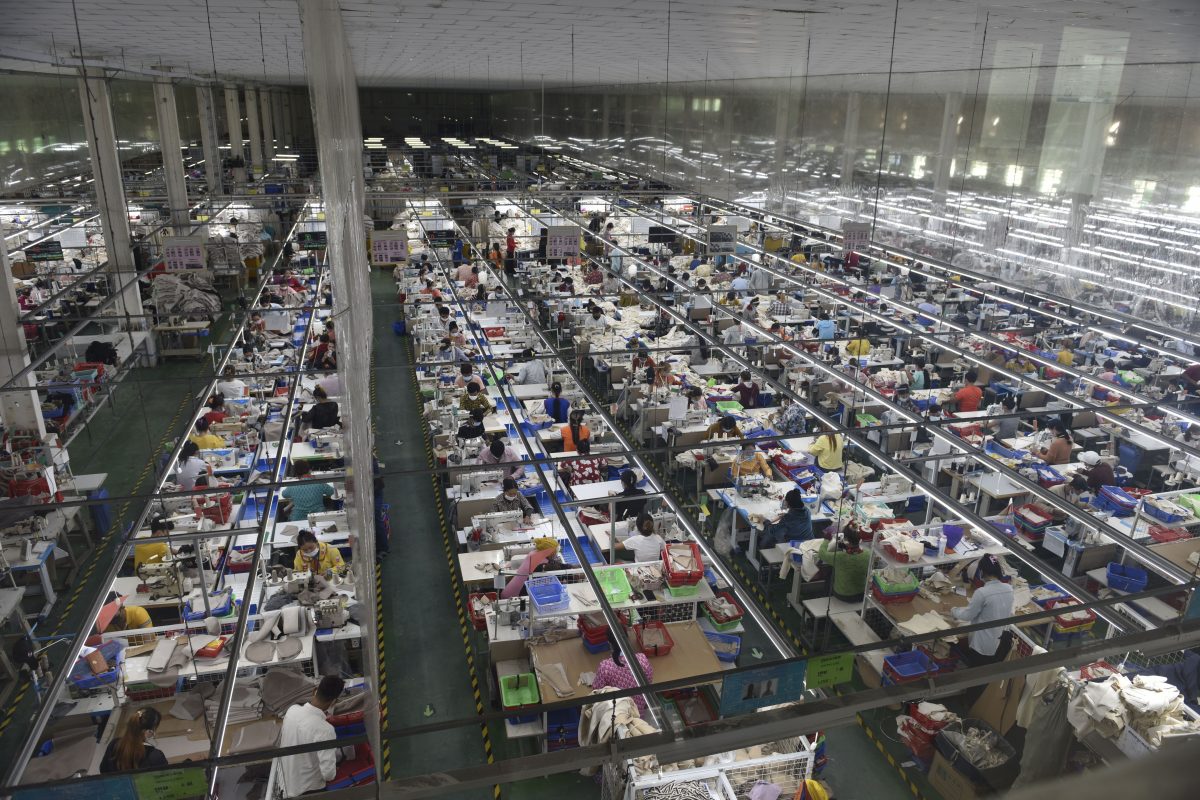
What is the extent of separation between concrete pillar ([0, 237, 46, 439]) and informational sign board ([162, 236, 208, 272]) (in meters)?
2.36

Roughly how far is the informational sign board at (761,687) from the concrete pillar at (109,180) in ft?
51.4

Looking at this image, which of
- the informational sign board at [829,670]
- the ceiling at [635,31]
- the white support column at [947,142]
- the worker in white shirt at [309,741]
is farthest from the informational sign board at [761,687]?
the white support column at [947,142]

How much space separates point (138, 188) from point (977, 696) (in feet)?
83.4

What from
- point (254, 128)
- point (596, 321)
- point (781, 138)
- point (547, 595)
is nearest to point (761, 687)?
point (547, 595)

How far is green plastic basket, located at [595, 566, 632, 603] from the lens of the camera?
8.34 meters

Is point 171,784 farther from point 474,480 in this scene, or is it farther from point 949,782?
point 474,480

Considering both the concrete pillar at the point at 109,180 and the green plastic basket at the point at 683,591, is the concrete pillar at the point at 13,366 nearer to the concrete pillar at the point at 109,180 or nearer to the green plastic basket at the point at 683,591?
the concrete pillar at the point at 109,180

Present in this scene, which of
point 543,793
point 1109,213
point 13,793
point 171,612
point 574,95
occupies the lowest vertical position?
point 543,793

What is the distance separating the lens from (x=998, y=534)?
6910mm

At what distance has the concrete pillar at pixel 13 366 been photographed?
12.2 metres

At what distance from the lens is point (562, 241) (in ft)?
50.8

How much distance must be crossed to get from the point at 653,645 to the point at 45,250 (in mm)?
17125

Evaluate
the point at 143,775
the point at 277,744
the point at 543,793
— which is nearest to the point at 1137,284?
the point at 543,793

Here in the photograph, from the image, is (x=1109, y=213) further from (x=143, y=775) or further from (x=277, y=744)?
(x=143, y=775)
